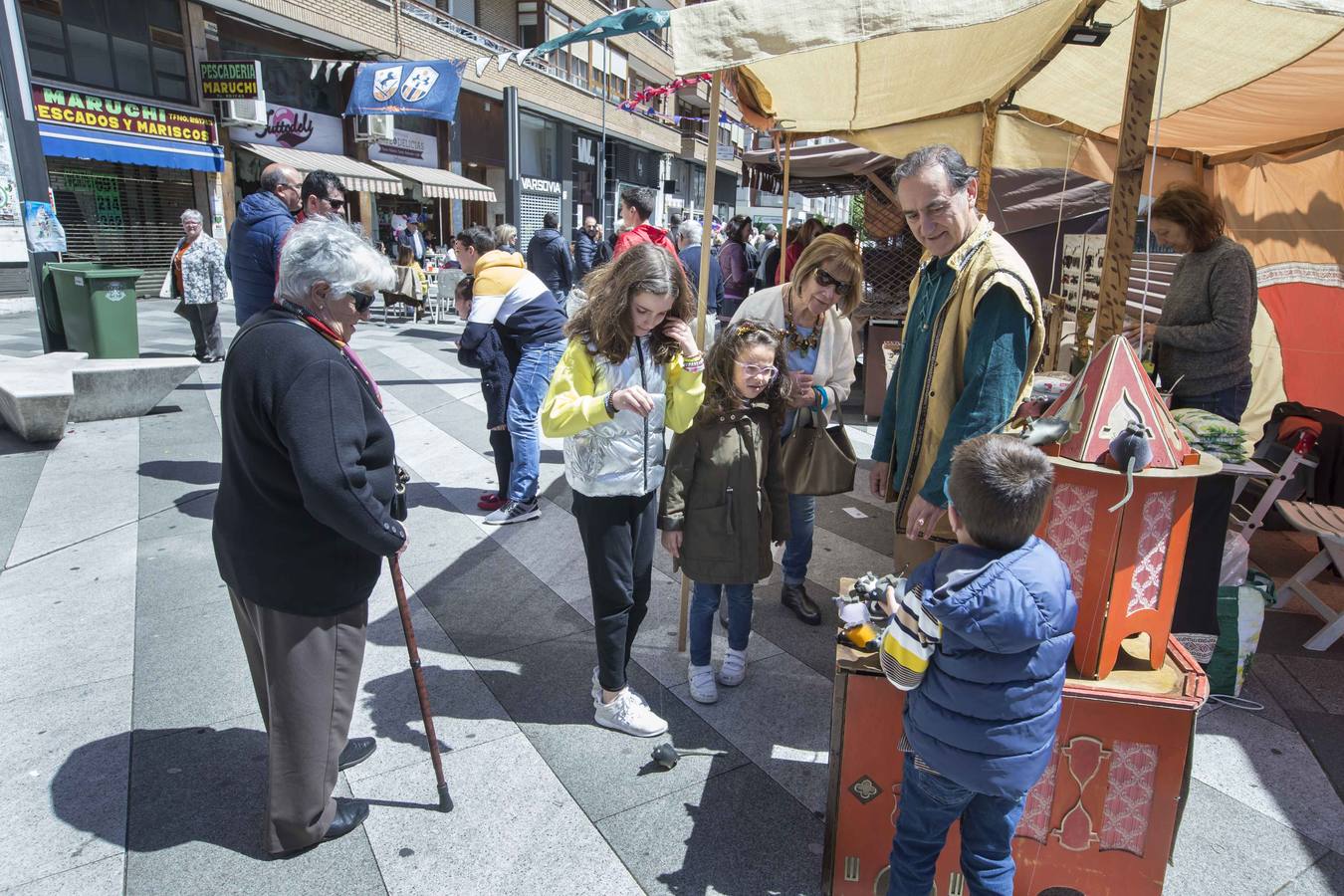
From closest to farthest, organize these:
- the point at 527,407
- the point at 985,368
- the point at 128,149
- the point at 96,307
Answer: the point at 985,368, the point at 527,407, the point at 96,307, the point at 128,149

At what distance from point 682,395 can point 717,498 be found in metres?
0.40

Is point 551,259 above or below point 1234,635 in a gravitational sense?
above

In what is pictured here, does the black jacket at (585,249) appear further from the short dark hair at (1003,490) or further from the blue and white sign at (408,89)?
the short dark hair at (1003,490)

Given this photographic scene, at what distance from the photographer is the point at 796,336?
11.5 feet

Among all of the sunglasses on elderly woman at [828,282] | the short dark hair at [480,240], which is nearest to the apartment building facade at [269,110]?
the short dark hair at [480,240]

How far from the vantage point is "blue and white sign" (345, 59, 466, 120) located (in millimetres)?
15469

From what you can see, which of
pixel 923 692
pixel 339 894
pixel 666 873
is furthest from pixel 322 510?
pixel 923 692

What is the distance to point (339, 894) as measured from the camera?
2.20 meters

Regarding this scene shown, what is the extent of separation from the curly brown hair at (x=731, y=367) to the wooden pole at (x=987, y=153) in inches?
88.9

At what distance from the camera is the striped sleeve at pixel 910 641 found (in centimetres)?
175

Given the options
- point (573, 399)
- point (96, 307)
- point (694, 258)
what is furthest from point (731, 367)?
point (96, 307)

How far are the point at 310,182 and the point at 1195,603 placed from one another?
463 centimetres

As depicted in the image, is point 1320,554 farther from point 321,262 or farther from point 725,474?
point 321,262

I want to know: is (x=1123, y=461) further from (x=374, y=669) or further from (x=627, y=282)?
(x=374, y=669)
